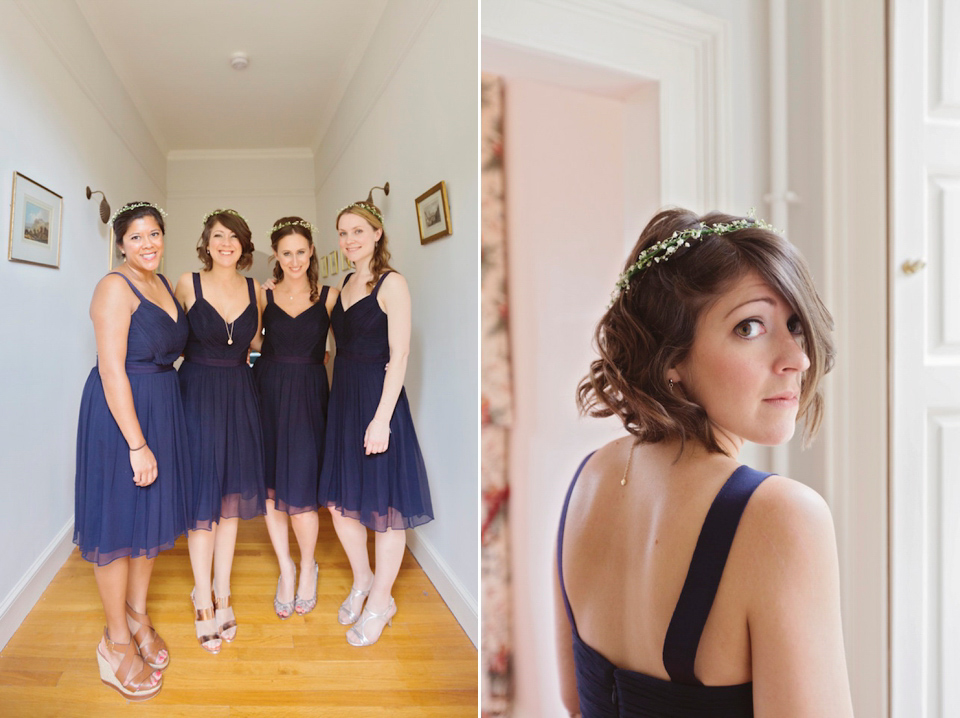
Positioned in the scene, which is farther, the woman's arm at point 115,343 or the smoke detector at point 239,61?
the smoke detector at point 239,61

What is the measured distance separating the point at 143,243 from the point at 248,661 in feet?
2.46

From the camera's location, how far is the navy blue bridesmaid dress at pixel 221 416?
89 centimetres

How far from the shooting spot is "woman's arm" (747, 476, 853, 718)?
426mm

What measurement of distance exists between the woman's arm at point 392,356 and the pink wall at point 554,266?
519 mm

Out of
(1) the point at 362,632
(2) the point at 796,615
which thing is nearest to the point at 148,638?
(1) the point at 362,632

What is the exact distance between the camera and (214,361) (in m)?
0.90

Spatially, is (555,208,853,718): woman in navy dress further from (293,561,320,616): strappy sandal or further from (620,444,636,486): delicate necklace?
(293,561,320,616): strappy sandal

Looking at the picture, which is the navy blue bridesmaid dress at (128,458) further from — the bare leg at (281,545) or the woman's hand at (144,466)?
the bare leg at (281,545)

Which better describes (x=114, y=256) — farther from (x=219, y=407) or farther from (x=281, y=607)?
(x=281, y=607)

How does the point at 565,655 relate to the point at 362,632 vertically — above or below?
above

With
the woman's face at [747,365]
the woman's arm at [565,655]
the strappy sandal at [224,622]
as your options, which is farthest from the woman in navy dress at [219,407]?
the woman's face at [747,365]

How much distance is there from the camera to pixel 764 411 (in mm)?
485
